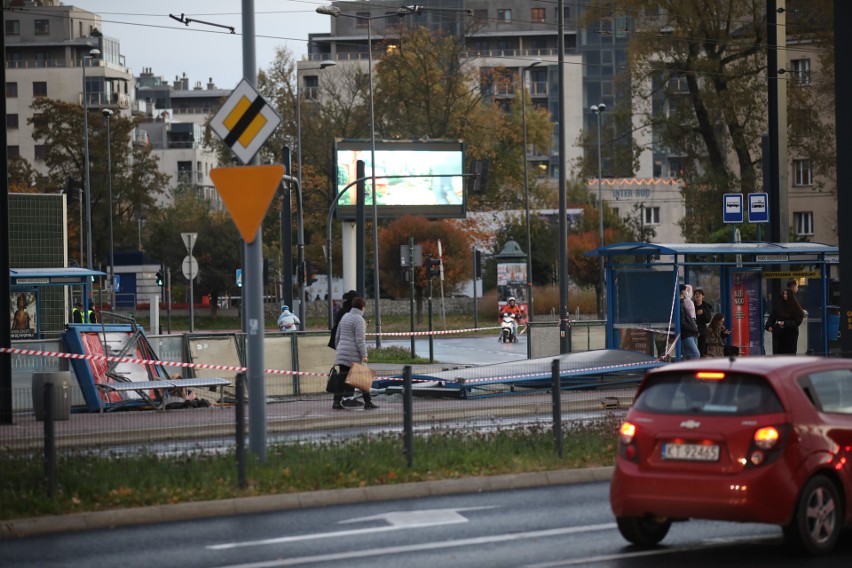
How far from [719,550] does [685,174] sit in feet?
149

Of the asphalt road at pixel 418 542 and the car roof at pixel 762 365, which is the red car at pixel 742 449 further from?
the asphalt road at pixel 418 542

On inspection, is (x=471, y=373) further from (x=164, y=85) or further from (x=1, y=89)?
(x=164, y=85)

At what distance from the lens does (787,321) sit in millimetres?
26562

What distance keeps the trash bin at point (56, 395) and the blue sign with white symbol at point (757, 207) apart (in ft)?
43.5

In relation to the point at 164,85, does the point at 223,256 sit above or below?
below

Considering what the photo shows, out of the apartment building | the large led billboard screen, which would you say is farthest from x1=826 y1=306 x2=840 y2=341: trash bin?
the apartment building

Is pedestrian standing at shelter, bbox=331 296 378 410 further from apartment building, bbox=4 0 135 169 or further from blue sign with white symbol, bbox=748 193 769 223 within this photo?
apartment building, bbox=4 0 135 169

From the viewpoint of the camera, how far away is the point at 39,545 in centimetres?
1095

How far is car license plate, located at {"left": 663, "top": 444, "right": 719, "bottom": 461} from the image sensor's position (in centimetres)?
949

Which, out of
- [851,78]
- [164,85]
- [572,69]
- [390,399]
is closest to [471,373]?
[390,399]

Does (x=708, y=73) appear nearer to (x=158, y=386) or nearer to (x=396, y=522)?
(x=158, y=386)

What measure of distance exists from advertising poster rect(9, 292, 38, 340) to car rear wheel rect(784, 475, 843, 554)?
30.6m

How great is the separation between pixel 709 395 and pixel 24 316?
33.3 m

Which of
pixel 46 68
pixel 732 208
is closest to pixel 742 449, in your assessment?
pixel 732 208
